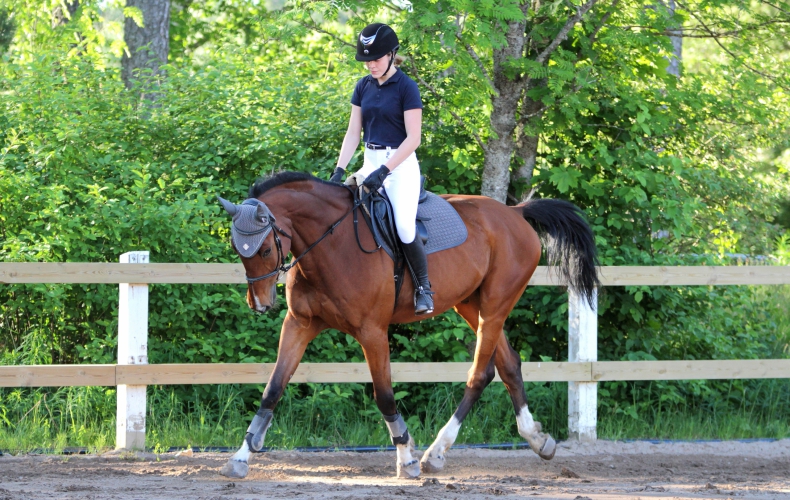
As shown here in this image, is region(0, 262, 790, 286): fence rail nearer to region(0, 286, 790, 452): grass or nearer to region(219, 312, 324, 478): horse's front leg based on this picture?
region(219, 312, 324, 478): horse's front leg

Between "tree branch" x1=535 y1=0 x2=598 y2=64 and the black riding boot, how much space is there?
10.3 ft

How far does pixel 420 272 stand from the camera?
5.11 m

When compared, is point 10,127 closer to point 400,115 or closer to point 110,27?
point 400,115

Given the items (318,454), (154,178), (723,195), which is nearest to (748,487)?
(318,454)

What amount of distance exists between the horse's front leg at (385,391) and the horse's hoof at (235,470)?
0.92 metres

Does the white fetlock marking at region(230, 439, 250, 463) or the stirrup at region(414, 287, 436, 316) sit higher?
the stirrup at region(414, 287, 436, 316)

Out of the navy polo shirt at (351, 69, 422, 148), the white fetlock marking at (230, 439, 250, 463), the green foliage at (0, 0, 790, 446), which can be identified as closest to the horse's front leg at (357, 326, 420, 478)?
the white fetlock marking at (230, 439, 250, 463)

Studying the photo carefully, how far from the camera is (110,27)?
49.9ft

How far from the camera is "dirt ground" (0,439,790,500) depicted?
14.6 feet

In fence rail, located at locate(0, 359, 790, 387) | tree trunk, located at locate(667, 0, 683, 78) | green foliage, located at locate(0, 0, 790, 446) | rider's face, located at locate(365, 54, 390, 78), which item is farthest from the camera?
tree trunk, located at locate(667, 0, 683, 78)

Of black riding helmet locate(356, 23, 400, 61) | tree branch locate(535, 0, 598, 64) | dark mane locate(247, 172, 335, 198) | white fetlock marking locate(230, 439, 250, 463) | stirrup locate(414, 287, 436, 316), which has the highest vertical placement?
tree branch locate(535, 0, 598, 64)

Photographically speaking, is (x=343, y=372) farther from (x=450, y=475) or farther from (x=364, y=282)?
(x=364, y=282)

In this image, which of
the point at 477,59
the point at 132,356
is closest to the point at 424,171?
the point at 477,59

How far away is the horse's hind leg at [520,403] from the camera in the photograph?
231 inches
